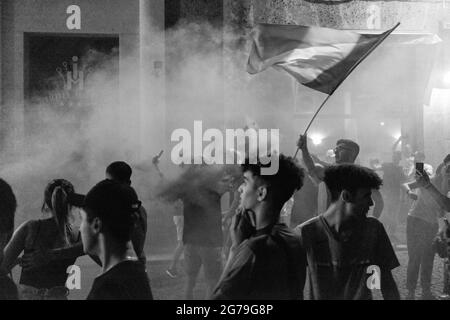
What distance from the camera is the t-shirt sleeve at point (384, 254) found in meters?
3.06

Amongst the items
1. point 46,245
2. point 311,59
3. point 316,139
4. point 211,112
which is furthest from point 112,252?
point 316,139

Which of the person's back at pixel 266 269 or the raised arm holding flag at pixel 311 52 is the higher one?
the raised arm holding flag at pixel 311 52

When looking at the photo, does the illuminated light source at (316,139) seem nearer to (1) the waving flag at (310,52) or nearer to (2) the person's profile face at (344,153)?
(2) the person's profile face at (344,153)

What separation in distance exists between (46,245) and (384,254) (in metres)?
2.16

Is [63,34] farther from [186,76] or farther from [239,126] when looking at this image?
[239,126]

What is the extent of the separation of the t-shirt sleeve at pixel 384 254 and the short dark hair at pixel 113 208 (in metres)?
1.41

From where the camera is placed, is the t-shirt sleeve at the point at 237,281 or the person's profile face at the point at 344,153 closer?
the t-shirt sleeve at the point at 237,281

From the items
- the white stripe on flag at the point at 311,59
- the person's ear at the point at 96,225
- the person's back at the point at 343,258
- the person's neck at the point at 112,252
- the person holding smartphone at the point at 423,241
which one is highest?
the white stripe on flag at the point at 311,59

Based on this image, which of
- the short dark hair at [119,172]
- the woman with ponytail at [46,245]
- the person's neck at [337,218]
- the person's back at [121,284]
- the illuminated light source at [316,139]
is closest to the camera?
the person's back at [121,284]

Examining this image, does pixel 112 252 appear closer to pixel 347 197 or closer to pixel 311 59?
pixel 347 197

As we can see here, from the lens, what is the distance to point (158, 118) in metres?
9.76

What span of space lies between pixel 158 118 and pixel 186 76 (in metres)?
0.90

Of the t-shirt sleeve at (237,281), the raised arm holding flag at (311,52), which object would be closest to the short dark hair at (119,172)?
the raised arm holding flag at (311,52)

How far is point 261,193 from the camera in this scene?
269cm
